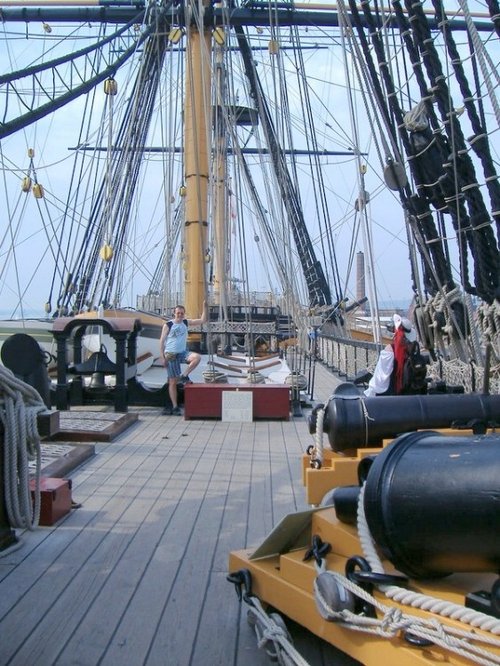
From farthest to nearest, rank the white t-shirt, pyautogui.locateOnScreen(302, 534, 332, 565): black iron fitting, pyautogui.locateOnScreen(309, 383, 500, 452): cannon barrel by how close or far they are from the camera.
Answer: the white t-shirt
pyautogui.locateOnScreen(309, 383, 500, 452): cannon barrel
pyautogui.locateOnScreen(302, 534, 332, 565): black iron fitting

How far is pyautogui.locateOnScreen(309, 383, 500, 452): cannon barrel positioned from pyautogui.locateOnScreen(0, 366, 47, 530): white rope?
1756mm

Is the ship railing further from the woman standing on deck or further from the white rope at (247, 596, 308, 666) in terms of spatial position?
the white rope at (247, 596, 308, 666)

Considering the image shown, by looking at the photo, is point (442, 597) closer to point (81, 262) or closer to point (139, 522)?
point (139, 522)

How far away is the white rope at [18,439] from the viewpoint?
3.32 m

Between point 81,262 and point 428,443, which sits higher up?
point 81,262

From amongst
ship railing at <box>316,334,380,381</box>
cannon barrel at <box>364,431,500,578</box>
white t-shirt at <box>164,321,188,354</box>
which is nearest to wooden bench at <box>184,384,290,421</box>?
white t-shirt at <box>164,321,188,354</box>

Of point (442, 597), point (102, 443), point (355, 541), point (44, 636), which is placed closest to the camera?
point (442, 597)

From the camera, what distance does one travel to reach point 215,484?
519cm

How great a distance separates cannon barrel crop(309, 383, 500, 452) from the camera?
4.20 meters

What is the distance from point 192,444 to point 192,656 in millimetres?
4400

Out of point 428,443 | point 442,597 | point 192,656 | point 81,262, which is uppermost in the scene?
point 81,262

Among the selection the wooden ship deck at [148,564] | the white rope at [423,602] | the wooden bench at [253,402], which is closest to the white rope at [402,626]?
the white rope at [423,602]

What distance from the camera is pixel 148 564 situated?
344cm

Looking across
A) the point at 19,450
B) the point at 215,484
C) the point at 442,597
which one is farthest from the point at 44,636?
the point at 215,484
